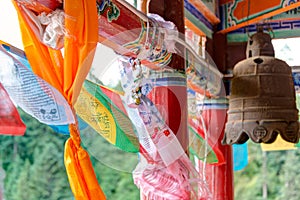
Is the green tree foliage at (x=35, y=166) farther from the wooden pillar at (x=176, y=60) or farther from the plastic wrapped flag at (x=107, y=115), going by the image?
the plastic wrapped flag at (x=107, y=115)

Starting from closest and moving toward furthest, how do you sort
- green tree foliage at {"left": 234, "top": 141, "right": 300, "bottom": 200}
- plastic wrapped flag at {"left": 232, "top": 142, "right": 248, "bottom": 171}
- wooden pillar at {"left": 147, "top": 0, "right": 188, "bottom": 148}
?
1. wooden pillar at {"left": 147, "top": 0, "right": 188, "bottom": 148}
2. plastic wrapped flag at {"left": 232, "top": 142, "right": 248, "bottom": 171}
3. green tree foliage at {"left": 234, "top": 141, "right": 300, "bottom": 200}

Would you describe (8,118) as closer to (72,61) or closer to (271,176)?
(72,61)

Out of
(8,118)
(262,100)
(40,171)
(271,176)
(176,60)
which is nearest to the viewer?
(8,118)

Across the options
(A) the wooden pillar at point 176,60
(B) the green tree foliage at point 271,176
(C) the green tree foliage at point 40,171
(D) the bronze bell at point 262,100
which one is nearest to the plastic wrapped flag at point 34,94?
(A) the wooden pillar at point 176,60

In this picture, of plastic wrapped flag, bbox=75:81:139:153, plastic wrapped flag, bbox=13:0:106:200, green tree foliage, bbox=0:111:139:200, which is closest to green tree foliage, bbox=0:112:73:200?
green tree foliage, bbox=0:111:139:200

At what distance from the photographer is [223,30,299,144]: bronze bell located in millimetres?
2869

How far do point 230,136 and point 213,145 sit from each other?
40.6 inches

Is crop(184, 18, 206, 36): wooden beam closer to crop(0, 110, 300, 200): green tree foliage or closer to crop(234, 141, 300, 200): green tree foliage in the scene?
crop(0, 110, 300, 200): green tree foliage

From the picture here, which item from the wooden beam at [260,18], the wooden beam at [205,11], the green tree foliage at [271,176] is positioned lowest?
the green tree foliage at [271,176]

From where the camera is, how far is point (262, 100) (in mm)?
2939

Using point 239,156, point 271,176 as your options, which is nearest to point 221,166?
point 239,156

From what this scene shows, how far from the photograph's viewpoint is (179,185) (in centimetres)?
256

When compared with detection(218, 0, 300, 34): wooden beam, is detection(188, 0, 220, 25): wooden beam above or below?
above

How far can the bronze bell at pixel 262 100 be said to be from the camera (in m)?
2.87
